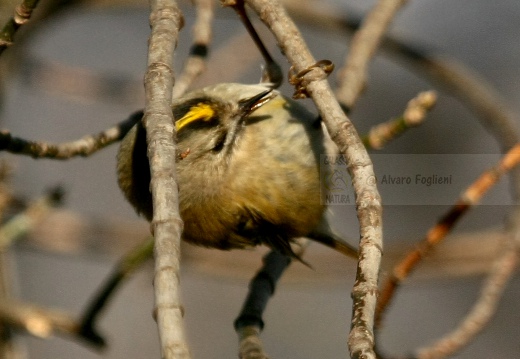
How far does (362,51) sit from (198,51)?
550 millimetres

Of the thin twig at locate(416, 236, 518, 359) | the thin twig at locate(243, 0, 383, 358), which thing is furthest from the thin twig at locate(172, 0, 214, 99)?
the thin twig at locate(416, 236, 518, 359)

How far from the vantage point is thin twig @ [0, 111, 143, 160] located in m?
1.79

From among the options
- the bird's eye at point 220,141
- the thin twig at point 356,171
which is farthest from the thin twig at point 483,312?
the thin twig at point 356,171

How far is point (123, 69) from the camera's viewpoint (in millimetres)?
5168

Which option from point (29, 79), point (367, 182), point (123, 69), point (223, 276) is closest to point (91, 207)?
point (123, 69)

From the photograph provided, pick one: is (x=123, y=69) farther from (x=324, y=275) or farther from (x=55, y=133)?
(x=324, y=275)

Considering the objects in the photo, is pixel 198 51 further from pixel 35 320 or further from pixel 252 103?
pixel 35 320

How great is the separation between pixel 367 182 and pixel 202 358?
317 centimetres

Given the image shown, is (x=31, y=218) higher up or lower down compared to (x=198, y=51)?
lower down

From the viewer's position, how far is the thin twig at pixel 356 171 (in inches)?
45.1

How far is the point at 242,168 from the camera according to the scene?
7.45 feet

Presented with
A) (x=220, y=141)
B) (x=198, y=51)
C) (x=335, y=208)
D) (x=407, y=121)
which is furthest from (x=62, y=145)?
(x=335, y=208)

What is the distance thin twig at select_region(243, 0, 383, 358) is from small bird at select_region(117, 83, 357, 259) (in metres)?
0.50

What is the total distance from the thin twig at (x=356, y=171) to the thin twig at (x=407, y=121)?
2.12ft
